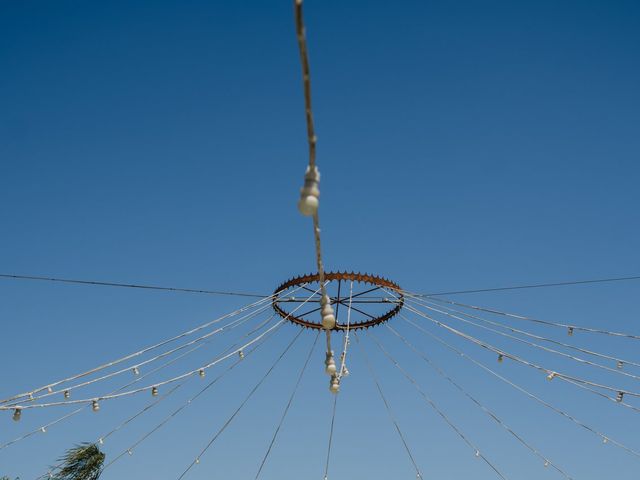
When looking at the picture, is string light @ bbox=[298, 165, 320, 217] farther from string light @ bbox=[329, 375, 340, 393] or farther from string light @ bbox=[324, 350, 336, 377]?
string light @ bbox=[329, 375, 340, 393]

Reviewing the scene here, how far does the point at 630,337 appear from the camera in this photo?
10109mm

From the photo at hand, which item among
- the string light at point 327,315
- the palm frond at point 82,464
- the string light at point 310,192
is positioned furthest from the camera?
the palm frond at point 82,464

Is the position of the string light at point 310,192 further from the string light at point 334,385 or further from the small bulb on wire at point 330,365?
the string light at point 334,385

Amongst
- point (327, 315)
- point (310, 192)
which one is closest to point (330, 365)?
point (327, 315)

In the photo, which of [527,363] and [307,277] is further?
[307,277]

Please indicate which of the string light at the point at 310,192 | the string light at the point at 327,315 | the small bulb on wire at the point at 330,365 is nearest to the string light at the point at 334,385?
the small bulb on wire at the point at 330,365

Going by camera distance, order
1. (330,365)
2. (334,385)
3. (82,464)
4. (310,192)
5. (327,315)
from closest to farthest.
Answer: (310,192)
(327,315)
(330,365)
(334,385)
(82,464)

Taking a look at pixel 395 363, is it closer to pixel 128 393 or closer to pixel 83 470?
pixel 128 393

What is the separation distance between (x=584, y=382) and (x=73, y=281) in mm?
9504

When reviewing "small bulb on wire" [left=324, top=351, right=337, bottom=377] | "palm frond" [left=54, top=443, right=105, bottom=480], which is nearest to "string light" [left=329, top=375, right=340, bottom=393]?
"small bulb on wire" [left=324, top=351, right=337, bottom=377]

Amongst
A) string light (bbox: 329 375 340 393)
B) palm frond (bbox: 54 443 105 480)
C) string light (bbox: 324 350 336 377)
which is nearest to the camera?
string light (bbox: 324 350 336 377)

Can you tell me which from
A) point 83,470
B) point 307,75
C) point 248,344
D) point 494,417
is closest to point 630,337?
point 494,417

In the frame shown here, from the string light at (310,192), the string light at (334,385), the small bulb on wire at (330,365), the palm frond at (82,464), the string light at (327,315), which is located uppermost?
the string light at (310,192)

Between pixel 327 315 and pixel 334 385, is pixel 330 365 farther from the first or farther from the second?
pixel 327 315
